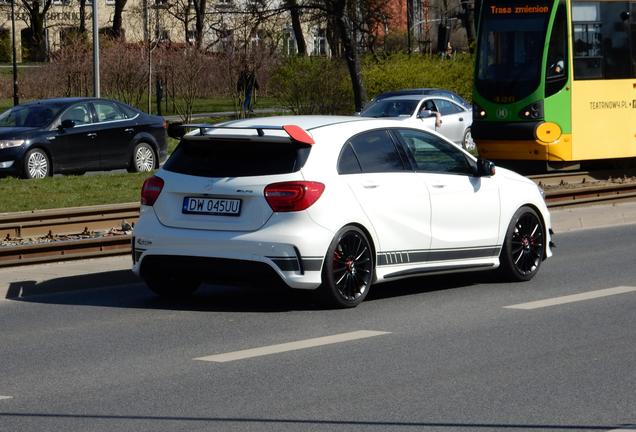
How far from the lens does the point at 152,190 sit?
11031 millimetres

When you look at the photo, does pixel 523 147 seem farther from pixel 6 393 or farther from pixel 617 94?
pixel 6 393

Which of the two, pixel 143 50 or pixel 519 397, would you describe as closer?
pixel 519 397

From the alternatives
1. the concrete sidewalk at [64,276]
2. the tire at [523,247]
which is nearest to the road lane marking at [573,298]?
the tire at [523,247]

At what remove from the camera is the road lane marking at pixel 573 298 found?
11007 millimetres

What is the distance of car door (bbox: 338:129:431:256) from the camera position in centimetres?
1097

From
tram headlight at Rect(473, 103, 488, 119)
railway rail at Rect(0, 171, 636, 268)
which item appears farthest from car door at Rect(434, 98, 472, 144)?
railway rail at Rect(0, 171, 636, 268)

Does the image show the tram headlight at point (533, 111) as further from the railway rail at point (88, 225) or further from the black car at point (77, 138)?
the black car at point (77, 138)

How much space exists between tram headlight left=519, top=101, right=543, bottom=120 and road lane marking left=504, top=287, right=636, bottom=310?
38.8ft

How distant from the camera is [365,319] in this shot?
10406 mm

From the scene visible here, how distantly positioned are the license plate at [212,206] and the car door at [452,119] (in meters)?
23.1

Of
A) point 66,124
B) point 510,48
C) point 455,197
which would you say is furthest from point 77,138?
point 455,197

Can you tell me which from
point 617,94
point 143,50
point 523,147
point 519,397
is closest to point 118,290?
point 519,397

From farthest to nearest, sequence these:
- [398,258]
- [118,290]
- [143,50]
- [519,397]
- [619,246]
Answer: [143,50] < [619,246] < [118,290] < [398,258] < [519,397]

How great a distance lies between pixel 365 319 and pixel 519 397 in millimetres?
3061
